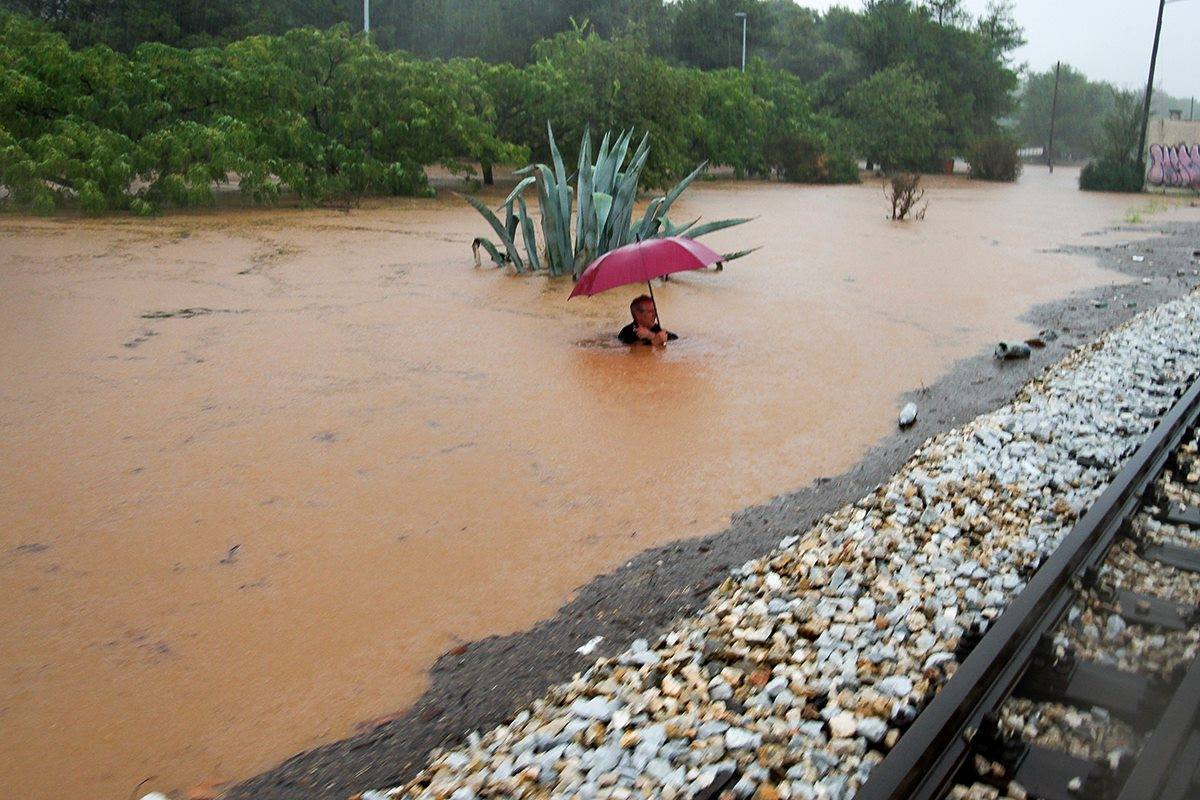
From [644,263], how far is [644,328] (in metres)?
0.79

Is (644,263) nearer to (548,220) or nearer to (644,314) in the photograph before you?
(644,314)

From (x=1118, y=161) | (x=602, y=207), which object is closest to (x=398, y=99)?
(x=602, y=207)

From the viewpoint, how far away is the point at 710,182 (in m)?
27.2

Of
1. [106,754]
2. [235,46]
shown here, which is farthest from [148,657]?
[235,46]

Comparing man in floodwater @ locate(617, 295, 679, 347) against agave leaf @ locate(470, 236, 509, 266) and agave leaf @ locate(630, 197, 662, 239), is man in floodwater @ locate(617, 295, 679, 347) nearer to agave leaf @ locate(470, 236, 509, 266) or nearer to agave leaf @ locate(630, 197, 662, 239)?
agave leaf @ locate(630, 197, 662, 239)

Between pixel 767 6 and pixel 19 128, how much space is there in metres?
34.5

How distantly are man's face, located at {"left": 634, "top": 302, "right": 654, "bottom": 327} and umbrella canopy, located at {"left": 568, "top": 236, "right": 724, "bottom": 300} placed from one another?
1.85 feet

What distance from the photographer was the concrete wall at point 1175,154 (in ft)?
89.9

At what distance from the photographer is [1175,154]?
90.0ft

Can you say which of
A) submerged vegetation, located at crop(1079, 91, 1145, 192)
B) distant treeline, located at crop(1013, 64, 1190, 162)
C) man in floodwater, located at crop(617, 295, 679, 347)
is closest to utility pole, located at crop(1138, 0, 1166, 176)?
submerged vegetation, located at crop(1079, 91, 1145, 192)

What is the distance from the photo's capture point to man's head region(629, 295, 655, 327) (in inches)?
295

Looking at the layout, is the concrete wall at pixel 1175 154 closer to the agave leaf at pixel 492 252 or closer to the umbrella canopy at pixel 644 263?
the agave leaf at pixel 492 252

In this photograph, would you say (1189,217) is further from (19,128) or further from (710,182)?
(19,128)

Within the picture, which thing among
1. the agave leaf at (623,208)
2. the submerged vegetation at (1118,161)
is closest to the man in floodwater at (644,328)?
the agave leaf at (623,208)
